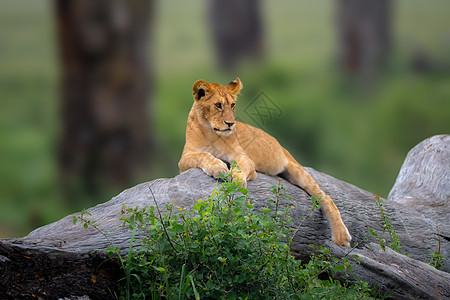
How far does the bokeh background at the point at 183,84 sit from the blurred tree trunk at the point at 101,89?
0.02 meters

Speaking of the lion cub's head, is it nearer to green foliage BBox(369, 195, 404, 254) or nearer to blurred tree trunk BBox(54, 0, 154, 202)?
green foliage BBox(369, 195, 404, 254)

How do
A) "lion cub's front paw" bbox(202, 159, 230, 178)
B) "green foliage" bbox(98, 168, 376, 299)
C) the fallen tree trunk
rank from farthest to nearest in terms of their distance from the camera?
"lion cub's front paw" bbox(202, 159, 230, 178), "green foliage" bbox(98, 168, 376, 299), the fallen tree trunk

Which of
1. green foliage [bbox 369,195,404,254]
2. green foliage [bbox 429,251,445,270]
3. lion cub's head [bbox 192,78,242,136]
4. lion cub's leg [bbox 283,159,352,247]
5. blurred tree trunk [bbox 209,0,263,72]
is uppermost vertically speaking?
blurred tree trunk [bbox 209,0,263,72]

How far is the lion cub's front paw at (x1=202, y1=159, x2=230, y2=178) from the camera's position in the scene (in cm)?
472

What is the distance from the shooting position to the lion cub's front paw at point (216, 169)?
4.72 meters

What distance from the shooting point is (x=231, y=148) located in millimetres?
5207

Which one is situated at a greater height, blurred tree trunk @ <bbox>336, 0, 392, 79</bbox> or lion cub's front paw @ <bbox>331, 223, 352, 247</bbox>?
blurred tree trunk @ <bbox>336, 0, 392, 79</bbox>

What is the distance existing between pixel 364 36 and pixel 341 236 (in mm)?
7800

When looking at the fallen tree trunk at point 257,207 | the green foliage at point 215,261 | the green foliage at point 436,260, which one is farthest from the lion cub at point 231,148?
the green foliage at point 436,260

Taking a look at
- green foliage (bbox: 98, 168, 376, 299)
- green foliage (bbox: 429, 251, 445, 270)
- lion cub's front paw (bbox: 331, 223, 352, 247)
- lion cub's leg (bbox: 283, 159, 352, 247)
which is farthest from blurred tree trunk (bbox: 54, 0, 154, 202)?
green foliage (bbox: 429, 251, 445, 270)

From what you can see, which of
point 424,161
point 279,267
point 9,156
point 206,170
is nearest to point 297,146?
point 424,161

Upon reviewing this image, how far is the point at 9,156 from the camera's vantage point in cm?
854

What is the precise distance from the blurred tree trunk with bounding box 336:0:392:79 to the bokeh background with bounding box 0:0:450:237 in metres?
0.02

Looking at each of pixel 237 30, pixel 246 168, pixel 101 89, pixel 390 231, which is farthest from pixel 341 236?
pixel 237 30
